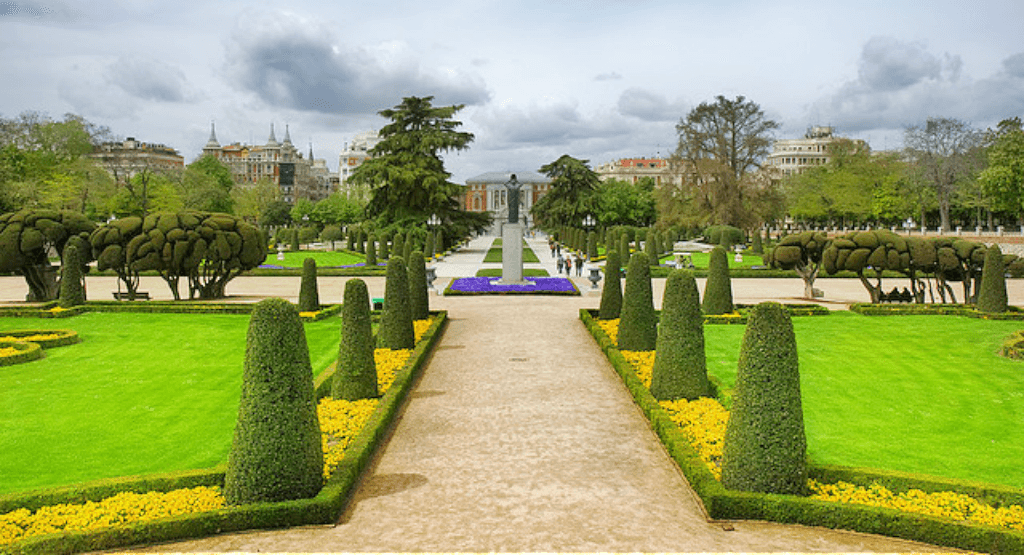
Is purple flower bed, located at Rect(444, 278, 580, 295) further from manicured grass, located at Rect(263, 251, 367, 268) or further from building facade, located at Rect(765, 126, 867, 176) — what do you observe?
building facade, located at Rect(765, 126, 867, 176)

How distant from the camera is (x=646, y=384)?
38.7ft

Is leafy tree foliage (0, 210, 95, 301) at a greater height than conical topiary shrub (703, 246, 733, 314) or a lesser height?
greater

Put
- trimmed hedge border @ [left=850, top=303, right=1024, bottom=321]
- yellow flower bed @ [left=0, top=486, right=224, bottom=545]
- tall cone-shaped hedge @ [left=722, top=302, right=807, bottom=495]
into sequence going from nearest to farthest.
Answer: yellow flower bed @ [left=0, top=486, right=224, bottom=545]
tall cone-shaped hedge @ [left=722, top=302, right=807, bottom=495]
trimmed hedge border @ [left=850, top=303, right=1024, bottom=321]

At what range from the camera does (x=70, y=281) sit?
65.8ft

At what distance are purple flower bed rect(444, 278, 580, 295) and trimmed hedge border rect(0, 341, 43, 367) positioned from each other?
1385cm

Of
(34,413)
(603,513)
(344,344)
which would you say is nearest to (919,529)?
(603,513)

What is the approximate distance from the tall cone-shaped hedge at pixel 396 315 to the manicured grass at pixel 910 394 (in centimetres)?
615

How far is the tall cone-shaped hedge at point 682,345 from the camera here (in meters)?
10.4

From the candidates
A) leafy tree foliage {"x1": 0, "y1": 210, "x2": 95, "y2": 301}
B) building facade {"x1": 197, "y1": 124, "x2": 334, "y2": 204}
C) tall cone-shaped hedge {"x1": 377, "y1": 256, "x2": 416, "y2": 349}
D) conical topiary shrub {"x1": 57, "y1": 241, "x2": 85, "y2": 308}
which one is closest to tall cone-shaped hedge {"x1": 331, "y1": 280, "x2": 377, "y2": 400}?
tall cone-shaped hedge {"x1": 377, "y1": 256, "x2": 416, "y2": 349}

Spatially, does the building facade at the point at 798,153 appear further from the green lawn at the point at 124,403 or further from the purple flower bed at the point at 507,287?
the green lawn at the point at 124,403

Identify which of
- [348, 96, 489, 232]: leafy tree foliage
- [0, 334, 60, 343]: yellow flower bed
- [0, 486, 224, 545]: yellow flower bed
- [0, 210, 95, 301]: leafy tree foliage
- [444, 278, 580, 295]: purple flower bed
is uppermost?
[348, 96, 489, 232]: leafy tree foliage

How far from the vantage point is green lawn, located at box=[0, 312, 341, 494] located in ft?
28.1

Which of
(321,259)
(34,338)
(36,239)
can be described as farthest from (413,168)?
(34,338)

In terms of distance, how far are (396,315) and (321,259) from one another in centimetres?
3287
